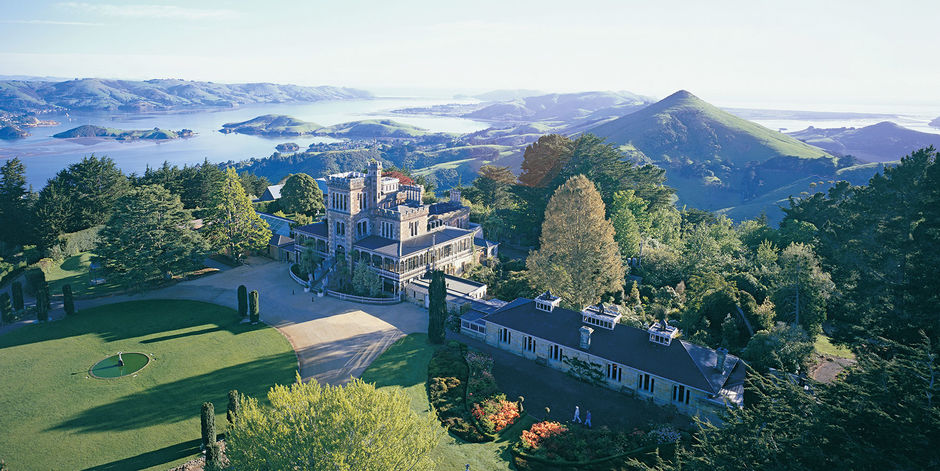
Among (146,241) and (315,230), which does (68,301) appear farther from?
(315,230)

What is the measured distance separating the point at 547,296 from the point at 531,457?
18562 mm

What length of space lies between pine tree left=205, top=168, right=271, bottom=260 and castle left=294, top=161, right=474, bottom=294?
6786 mm

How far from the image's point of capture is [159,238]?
5984 cm

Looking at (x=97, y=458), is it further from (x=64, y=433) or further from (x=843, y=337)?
(x=843, y=337)

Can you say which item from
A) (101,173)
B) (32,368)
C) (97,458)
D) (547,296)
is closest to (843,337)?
(547,296)

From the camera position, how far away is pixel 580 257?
53.7 meters

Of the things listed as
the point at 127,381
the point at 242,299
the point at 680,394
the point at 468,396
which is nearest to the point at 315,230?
the point at 242,299

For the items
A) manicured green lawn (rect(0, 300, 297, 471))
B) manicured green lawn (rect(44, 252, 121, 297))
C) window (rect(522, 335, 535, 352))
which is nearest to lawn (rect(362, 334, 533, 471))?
manicured green lawn (rect(0, 300, 297, 471))

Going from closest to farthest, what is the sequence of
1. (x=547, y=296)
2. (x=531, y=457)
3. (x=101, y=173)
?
(x=531, y=457)
(x=547, y=296)
(x=101, y=173)

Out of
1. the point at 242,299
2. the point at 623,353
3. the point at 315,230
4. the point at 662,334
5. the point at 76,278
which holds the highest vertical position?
the point at 315,230

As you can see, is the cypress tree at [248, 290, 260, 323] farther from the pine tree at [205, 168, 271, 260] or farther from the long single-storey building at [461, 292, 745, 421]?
the long single-storey building at [461, 292, 745, 421]

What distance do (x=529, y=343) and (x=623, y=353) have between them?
870cm

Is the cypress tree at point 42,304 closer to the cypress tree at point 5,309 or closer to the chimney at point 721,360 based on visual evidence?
the cypress tree at point 5,309

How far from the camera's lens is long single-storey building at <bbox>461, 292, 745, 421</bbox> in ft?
119
